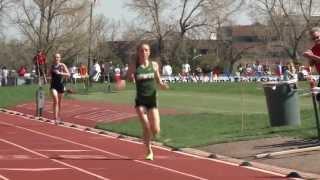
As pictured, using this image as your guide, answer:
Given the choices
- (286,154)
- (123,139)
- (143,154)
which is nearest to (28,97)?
(123,139)

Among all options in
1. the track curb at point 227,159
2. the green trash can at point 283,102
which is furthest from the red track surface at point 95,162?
the green trash can at point 283,102

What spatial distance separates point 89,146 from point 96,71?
28680 millimetres

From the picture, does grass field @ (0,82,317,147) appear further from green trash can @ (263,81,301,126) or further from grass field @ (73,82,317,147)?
green trash can @ (263,81,301,126)

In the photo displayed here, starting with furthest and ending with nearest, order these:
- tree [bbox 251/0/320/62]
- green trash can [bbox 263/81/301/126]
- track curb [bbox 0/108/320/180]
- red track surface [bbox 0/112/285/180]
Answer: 1. tree [bbox 251/0/320/62]
2. green trash can [bbox 263/81/301/126]
3. red track surface [bbox 0/112/285/180]
4. track curb [bbox 0/108/320/180]

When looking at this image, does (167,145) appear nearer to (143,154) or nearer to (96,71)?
(143,154)

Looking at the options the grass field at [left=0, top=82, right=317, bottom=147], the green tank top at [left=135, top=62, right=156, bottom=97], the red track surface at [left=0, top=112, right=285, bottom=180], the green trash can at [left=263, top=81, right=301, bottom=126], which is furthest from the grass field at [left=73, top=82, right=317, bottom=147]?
the green tank top at [left=135, top=62, right=156, bottom=97]

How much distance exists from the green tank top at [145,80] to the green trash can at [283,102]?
4.30 m

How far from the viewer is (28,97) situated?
34812mm

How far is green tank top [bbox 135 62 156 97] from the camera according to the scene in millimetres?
13203

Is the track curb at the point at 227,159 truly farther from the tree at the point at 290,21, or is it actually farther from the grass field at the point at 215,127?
the tree at the point at 290,21

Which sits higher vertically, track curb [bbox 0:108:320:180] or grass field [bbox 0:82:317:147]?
grass field [bbox 0:82:317:147]

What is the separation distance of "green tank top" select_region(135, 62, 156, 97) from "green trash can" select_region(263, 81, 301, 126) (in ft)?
14.1

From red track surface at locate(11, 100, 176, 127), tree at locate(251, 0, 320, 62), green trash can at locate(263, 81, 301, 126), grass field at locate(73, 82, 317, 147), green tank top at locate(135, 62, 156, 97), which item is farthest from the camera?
tree at locate(251, 0, 320, 62)

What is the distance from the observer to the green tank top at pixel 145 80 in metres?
13.2
